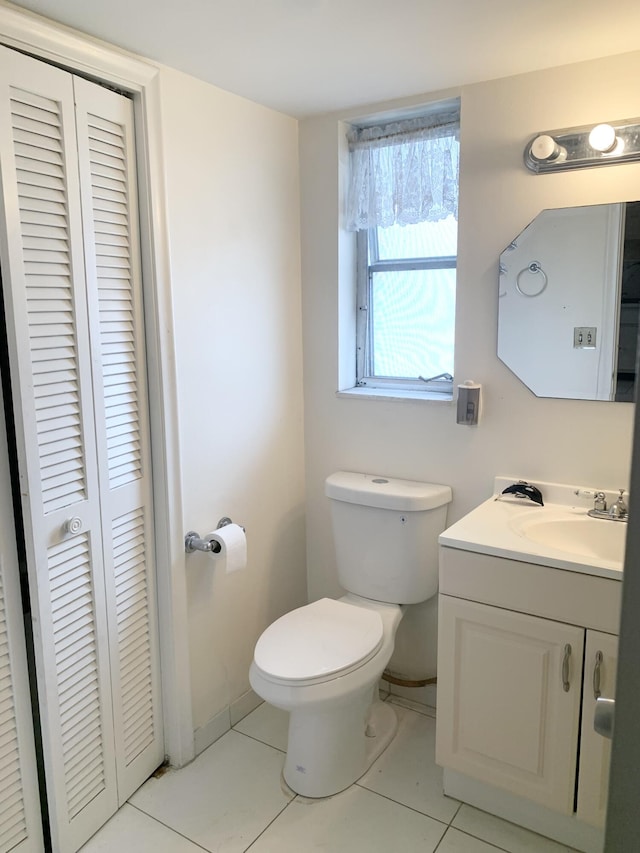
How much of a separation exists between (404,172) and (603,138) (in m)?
0.68

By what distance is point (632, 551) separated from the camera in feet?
1.66

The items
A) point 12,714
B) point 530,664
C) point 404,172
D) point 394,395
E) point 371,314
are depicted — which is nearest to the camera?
point 12,714

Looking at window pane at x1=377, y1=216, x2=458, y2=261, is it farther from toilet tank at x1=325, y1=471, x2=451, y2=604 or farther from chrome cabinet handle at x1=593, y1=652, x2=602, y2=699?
chrome cabinet handle at x1=593, y1=652, x2=602, y2=699

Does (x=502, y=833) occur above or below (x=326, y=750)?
below

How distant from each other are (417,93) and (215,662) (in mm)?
2039

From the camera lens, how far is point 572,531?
1.88m

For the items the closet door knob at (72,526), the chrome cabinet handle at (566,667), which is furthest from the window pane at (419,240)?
the closet door knob at (72,526)

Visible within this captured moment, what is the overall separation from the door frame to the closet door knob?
0.99 ft

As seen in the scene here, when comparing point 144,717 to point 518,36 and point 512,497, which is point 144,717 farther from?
point 518,36

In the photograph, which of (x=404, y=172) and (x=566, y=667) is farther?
(x=404, y=172)

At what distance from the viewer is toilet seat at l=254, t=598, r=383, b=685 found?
5.86 ft

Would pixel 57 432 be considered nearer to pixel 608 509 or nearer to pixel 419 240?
pixel 419 240

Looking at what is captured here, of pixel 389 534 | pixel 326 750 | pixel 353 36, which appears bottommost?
pixel 326 750

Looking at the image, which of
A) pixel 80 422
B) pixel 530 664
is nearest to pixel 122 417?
pixel 80 422
